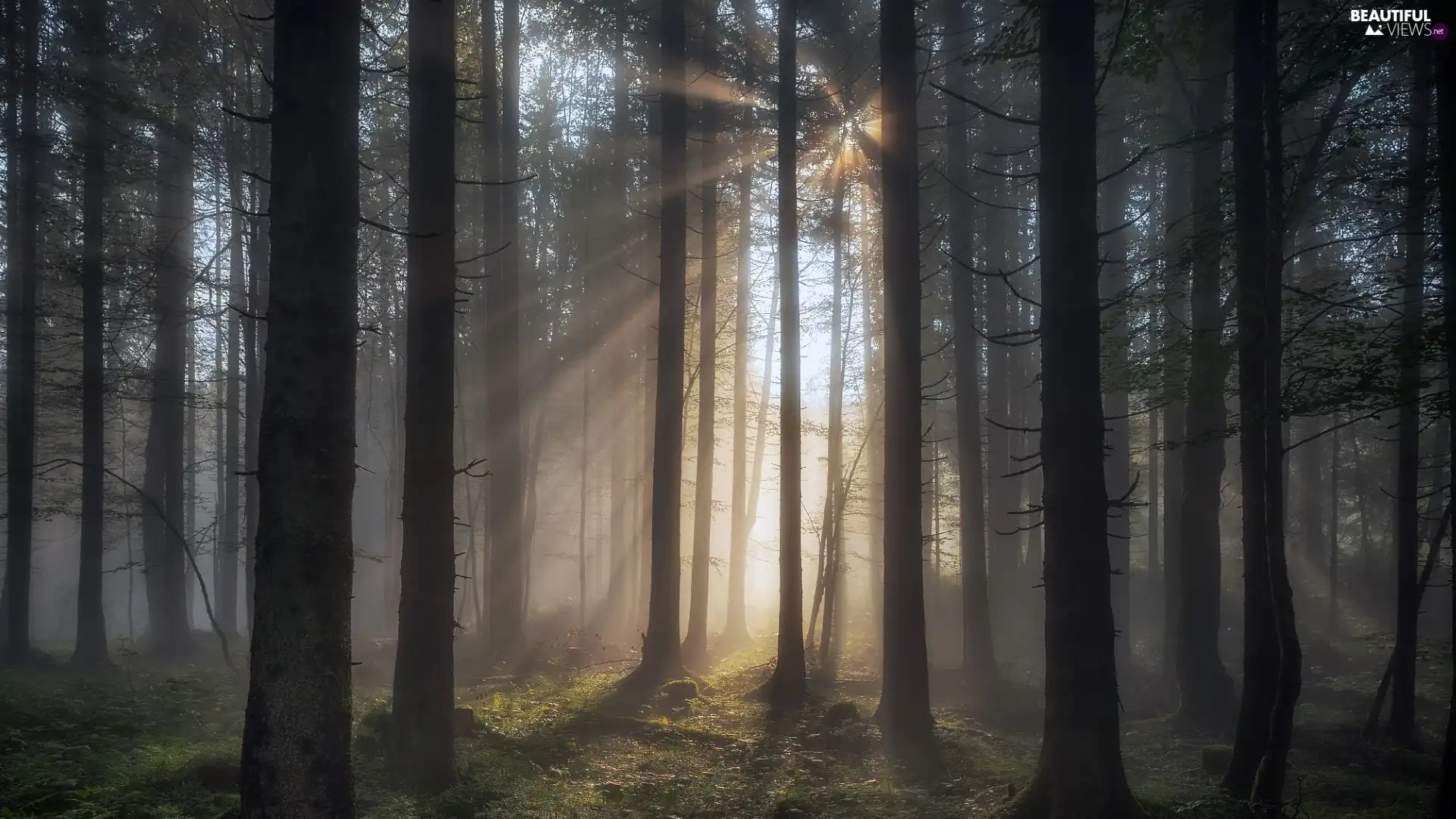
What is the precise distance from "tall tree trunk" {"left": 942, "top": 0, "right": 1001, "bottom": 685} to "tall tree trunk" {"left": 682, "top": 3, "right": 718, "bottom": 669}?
16.2 feet

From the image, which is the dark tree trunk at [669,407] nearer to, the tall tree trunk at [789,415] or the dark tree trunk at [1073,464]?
the tall tree trunk at [789,415]

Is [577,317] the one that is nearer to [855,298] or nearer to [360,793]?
[855,298]

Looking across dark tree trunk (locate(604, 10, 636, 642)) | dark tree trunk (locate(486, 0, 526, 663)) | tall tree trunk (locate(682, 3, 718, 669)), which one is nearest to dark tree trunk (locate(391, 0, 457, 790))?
tall tree trunk (locate(682, 3, 718, 669))

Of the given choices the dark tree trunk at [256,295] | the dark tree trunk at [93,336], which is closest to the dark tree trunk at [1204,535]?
the dark tree trunk at [256,295]

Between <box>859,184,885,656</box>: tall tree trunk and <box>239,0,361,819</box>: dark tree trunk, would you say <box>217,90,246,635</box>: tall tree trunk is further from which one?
<box>859,184,885,656</box>: tall tree trunk

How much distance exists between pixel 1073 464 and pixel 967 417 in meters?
11.0

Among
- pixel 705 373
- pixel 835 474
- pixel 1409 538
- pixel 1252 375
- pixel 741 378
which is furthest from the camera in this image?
pixel 741 378

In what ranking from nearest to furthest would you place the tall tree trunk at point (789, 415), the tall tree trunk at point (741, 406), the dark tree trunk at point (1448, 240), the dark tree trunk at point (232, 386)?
the dark tree trunk at point (1448, 240) → the tall tree trunk at point (789, 415) → the dark tree trunk at point (232, 386) → the tall tree trunk at point (741, 406)

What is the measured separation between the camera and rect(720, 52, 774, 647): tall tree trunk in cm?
2266

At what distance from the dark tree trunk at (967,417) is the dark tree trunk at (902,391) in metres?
6.03

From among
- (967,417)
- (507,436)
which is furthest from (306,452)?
(967,417)

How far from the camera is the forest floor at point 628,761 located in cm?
763

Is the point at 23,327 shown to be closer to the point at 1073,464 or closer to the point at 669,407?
the point at 669,407

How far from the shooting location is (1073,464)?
6914 mm
